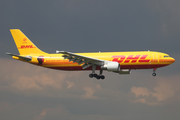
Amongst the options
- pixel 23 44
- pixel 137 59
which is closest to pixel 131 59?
pixel 137 59

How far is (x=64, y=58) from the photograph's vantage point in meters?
64.1

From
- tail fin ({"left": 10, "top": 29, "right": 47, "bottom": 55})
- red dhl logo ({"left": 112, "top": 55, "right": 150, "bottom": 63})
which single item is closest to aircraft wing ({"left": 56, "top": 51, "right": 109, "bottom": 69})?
red dhl logo ({"left": 112, "top": 55, "right": 150, "bottom": 63})

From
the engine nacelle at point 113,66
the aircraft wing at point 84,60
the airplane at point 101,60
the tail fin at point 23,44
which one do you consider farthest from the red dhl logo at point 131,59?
the tail fin at point 23,44

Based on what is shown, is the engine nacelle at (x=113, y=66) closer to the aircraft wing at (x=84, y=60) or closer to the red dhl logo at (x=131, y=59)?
the aircraft wing at (x=84, y=60)

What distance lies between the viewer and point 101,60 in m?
64.1

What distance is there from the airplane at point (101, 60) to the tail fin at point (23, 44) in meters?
1.10

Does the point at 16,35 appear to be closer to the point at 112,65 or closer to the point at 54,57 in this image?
the point at 54,57

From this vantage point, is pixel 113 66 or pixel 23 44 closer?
pixel 113 66

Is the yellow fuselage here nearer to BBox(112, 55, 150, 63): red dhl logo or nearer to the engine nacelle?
BBox(112, 55, 150, 63): red dhl logo

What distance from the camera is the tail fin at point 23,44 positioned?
7304 centimetres

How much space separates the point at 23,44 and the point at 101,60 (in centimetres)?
2072

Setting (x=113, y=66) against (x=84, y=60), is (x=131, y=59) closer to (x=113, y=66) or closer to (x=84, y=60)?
(x=113, y=66)

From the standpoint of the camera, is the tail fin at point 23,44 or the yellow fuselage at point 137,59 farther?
the tail fin at point 23,44

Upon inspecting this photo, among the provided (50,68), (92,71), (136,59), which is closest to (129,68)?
(136,59)
